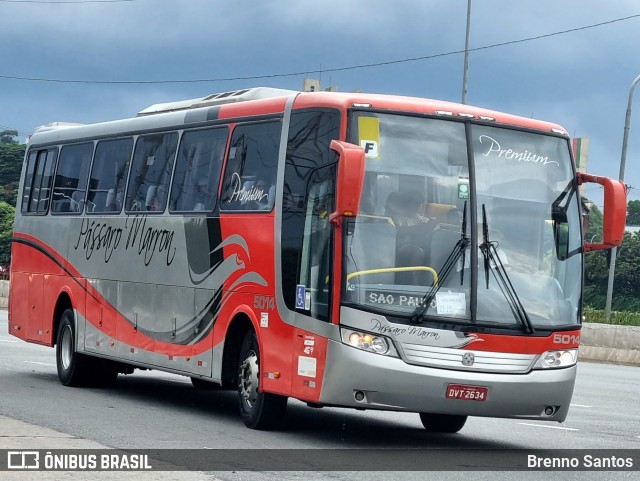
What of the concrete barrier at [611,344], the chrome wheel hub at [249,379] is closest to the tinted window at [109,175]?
the chrome wheel hub at [249,379]

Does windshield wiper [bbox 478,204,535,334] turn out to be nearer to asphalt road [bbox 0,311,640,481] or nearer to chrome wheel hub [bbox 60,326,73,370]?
asphalt road [bbox 0,311,640,481]

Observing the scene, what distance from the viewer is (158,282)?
651 inches

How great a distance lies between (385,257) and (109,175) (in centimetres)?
710

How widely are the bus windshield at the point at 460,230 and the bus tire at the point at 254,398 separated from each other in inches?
76.2

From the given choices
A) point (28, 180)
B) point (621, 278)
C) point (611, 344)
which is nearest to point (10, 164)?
point (621, 278)

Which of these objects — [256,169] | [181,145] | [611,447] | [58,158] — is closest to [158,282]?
[181,145]

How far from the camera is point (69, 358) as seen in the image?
19094 mm

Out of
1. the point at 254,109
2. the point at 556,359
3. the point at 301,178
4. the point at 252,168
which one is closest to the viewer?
the point at 556,359

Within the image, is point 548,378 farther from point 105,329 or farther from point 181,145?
point 105,329

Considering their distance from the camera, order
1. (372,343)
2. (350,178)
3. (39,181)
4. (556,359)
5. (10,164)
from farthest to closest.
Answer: (10,164) < (39,181) < (556,359) < (372,343) < (350,178)

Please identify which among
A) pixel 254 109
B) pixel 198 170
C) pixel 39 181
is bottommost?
pixel 198 170

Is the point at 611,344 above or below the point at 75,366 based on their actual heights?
above

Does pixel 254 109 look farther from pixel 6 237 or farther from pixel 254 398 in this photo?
pixel 6 237

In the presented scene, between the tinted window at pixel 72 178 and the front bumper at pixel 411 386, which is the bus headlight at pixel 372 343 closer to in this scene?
the front bumper at pixel 411 386
